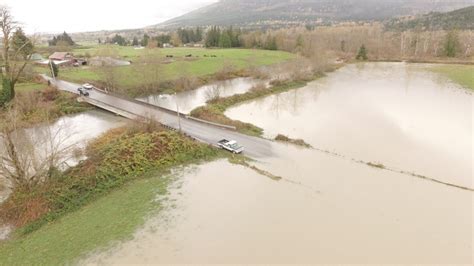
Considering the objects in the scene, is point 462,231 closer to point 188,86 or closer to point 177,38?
point 188,86

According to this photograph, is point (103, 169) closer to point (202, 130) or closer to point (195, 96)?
point (202, 130)

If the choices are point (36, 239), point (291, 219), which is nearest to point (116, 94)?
point (36, 239)

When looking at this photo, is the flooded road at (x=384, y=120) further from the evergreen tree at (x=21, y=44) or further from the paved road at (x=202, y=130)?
the evergreen tree at (x=21, y=44)

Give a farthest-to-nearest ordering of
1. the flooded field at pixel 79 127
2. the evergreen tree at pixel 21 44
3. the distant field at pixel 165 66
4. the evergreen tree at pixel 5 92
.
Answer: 1. the distant field at pixel 165 66
2. the evergreen tree at pixel 21 44
3. the evergreen tree at pixel 5 92
4. the flooded field at pixel 79 127

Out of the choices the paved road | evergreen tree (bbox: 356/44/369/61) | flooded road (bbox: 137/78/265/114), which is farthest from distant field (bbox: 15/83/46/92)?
evergreen tree (bbox: 356/44/369/61)

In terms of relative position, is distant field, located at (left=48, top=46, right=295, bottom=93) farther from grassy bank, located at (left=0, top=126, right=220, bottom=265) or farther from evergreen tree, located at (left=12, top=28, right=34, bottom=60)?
grassy bank, located at (left=0, top=126, right=220, bottom=265)

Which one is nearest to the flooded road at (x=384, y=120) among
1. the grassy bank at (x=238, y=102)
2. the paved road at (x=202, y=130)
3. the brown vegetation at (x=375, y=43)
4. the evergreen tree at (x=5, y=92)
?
the grassy bank at (x=238, y=102)
